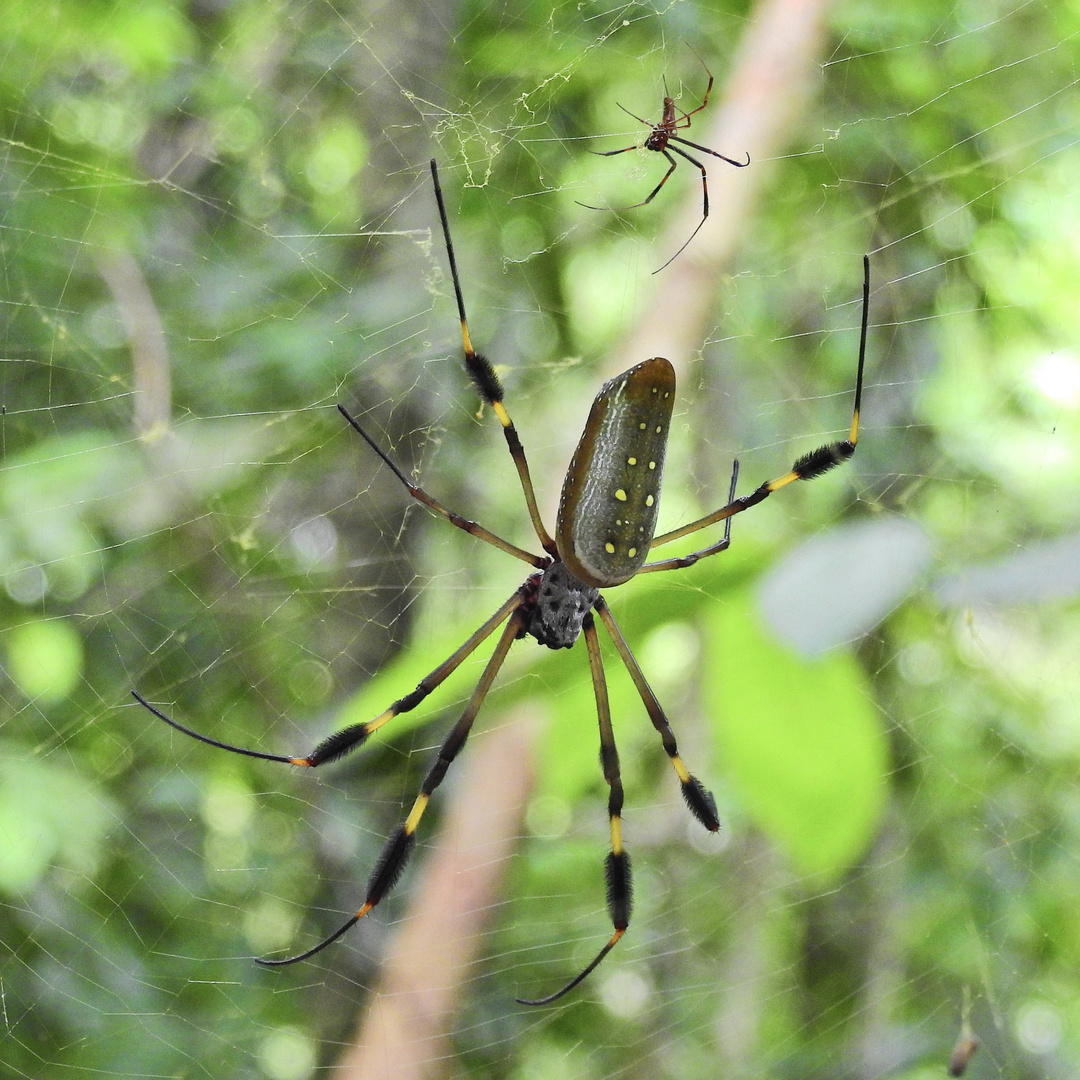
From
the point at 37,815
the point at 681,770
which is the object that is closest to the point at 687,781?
the point at 681,770

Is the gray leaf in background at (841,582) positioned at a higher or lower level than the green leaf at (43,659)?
higher

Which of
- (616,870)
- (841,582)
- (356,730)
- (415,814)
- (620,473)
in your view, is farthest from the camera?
(616,870)

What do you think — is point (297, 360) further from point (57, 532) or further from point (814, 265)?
point (814, 265)

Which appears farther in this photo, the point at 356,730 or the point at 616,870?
the point at 616,870

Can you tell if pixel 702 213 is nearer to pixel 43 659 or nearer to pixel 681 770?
pixel 681 770

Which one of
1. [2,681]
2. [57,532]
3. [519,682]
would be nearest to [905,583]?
[519,682]

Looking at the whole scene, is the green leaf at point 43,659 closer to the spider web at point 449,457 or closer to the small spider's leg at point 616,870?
the spider web at point 449,457

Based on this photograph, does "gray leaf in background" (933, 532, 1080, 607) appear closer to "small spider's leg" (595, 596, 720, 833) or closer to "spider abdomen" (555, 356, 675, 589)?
"spider abdomen" (555, 356, 675, 589)

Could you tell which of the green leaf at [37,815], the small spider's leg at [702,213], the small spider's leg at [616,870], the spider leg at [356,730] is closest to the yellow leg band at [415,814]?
the spider leg at [356,730]

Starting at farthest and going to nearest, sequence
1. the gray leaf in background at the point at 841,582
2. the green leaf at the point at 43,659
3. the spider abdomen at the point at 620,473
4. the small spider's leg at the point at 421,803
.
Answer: the green leaf at the point at 43,659, the small spider's leg at the point at 421,803, the spider abdomen at the point at 620,473, the gray leaf in background at the point at 841,582
